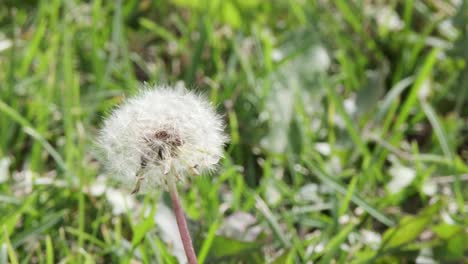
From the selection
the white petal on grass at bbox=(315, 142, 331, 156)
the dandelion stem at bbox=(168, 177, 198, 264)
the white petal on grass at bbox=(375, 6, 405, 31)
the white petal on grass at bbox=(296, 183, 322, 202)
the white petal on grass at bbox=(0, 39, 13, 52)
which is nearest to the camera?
the dandelion stem at bbox=(168, 177, 198, 264)

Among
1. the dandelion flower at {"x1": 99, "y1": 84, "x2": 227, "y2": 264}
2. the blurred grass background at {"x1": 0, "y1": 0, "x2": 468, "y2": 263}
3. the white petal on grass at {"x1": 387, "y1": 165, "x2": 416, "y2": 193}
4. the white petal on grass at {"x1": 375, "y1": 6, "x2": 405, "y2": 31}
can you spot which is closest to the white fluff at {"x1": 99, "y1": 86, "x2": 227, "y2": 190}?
the dandelion flower at {"x1": 99, "y1": 84, "x2": 227, "y2": 264}

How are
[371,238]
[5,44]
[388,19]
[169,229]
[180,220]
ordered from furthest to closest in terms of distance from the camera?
[388,19], [5,44], [371,238], [169,229], [180,220]

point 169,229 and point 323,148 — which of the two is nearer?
point 169,229

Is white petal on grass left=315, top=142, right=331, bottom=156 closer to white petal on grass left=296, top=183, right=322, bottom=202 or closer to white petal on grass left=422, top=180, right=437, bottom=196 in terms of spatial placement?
white petal on grass left=296, top=183, right=322, bottom=202

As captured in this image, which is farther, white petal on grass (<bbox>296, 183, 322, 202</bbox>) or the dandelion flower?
white petal on grass (<bbox>296, 183, 322, 202</bbox>)

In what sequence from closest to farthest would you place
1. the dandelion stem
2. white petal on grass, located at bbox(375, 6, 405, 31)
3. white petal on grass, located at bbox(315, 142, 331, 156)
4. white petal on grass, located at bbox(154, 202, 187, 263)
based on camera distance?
the dandelion stem → white petal on grass, located at bbox(154, 202, 187, 263) → white petal on grass, located at bbox(315, 142, 331, 156) → white petal on grass, located at bbox(375, 6, 405, 31)

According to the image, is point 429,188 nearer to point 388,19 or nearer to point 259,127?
point 259,127

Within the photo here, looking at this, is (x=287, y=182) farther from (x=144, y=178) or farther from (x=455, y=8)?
(x=455, y=8)

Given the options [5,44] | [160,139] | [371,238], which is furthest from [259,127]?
[160,139]

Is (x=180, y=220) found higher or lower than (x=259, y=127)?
higher
